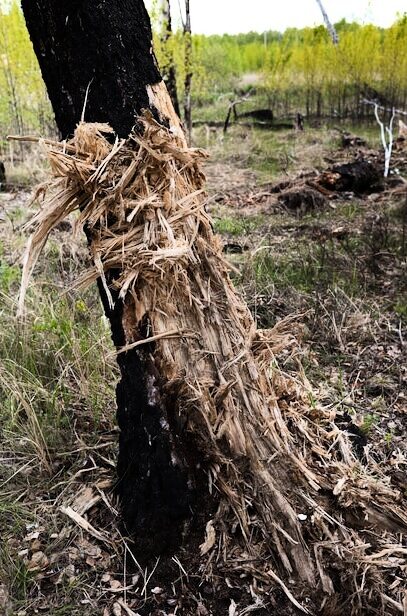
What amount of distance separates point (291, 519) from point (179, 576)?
37 centimetres

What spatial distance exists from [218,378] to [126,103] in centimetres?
82

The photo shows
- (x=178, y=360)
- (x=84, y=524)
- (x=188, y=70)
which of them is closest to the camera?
(x=178, y=360)

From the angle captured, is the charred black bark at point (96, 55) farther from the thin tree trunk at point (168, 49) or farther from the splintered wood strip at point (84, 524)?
the thin tree trunk at point (168, 49)

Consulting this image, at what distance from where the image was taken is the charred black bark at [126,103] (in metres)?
1.43

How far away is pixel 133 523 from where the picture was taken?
5.59 feet

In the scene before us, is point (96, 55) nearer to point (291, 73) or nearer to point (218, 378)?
point (218, 378)

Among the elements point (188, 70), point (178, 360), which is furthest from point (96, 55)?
point (188, 70)

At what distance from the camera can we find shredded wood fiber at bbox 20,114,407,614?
1.45 metres

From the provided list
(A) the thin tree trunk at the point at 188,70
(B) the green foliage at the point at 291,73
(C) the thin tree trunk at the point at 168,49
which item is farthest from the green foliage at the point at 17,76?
(A) the thin tree trunk at the point at 188,70

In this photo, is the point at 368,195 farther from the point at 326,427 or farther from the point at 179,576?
the point at 179,576

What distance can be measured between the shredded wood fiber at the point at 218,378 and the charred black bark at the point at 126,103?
0.08 meters

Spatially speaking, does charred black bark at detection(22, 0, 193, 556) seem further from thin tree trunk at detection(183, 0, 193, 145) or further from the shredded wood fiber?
thin tree trunk at detection(183, 0, 193, 145)

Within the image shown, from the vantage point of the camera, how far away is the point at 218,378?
5.32 ft

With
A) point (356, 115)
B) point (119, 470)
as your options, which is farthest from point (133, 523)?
point (356, 115)
